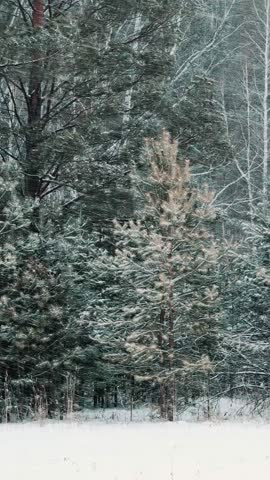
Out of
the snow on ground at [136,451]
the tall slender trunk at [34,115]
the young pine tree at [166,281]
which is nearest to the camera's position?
the snow on ground at [136,451]

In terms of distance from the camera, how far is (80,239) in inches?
445

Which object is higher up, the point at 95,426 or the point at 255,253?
the point at 255,253

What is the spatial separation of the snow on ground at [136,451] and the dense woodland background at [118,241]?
1.22 metres

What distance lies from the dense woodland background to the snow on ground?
1220 millimetres

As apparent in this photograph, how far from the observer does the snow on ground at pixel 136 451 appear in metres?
5.38

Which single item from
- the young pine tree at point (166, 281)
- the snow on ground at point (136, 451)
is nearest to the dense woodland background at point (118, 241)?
the young pine tree at point (166, 281)

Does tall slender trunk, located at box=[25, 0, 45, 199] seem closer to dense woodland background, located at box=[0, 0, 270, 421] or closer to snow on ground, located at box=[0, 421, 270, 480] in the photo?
dense woodland background, located at box=[0, 0, 270, 421]

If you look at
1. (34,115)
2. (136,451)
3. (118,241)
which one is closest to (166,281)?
(118,241)

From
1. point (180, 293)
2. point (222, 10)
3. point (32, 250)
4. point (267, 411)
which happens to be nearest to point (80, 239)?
point (32, 250)

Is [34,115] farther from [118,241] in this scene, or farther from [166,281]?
[166,281]

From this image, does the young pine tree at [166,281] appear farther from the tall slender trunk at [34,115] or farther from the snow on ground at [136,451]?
the tall slender trunk at [34,115]

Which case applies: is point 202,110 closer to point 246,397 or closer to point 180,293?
point 180,293

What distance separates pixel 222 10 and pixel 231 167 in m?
7.51

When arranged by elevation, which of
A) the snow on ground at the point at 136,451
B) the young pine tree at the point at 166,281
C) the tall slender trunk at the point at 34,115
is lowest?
the snow on ground at the point at 136,451
